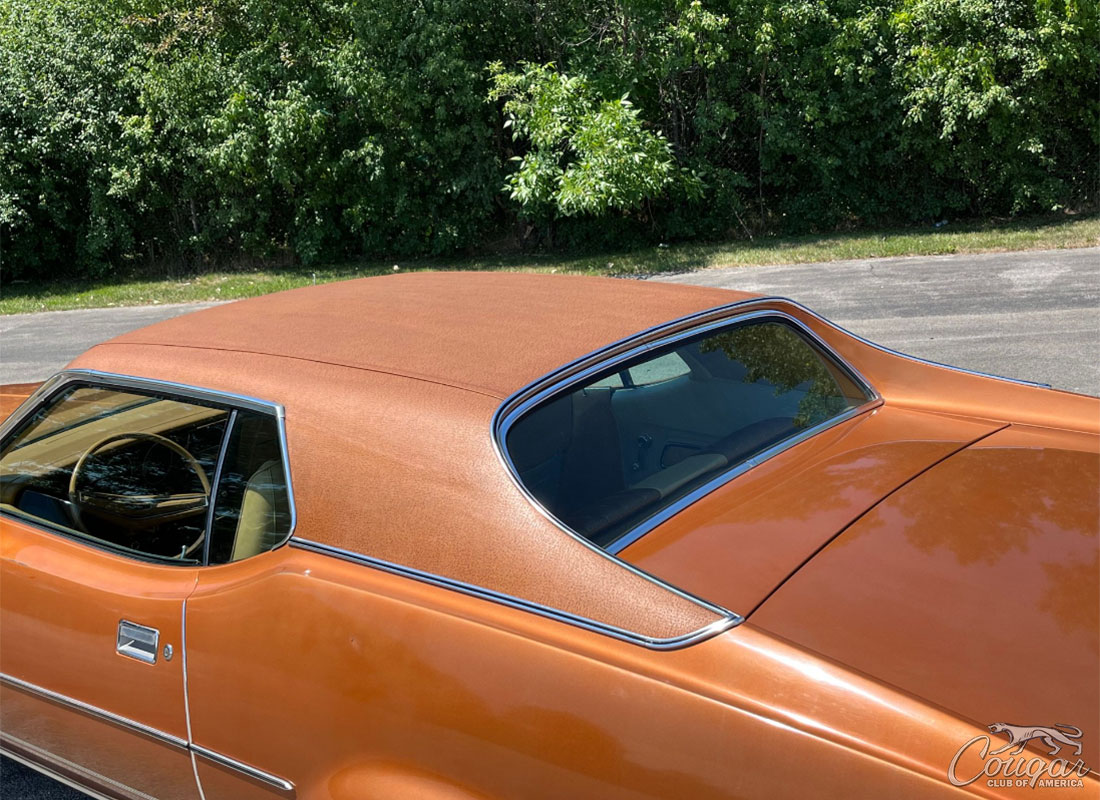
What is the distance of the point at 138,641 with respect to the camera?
233cm

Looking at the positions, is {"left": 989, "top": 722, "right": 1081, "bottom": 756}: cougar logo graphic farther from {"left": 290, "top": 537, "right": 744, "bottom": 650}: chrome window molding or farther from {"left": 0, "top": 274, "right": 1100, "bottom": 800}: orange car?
{"left": 290, "top": 537, "right": 744, "bottom": 650}: chrome window molding

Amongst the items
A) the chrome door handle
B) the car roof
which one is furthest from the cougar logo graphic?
the chrome door handle

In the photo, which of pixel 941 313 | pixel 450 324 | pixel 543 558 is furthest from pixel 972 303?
pixel 543 558

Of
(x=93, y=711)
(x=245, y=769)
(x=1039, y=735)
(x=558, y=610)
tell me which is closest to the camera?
(x=1039, y=735)

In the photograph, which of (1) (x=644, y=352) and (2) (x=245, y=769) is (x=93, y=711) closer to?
(2) (x=245, y=769)

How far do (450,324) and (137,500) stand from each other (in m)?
1.02

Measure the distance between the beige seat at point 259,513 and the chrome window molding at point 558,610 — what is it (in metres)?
0.20

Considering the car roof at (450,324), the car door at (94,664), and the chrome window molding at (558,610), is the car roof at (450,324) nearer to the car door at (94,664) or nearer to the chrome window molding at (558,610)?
the chrome window molding at (558,610)

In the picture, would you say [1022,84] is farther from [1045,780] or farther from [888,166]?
[1045,780]

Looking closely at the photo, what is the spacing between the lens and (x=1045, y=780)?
1.42 m

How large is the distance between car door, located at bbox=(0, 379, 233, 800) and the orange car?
0.01 meters

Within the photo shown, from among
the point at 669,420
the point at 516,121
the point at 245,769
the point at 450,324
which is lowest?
the point at 245,769

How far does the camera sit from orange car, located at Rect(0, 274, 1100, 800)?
5.26 feet

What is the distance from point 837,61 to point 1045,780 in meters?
15.0
